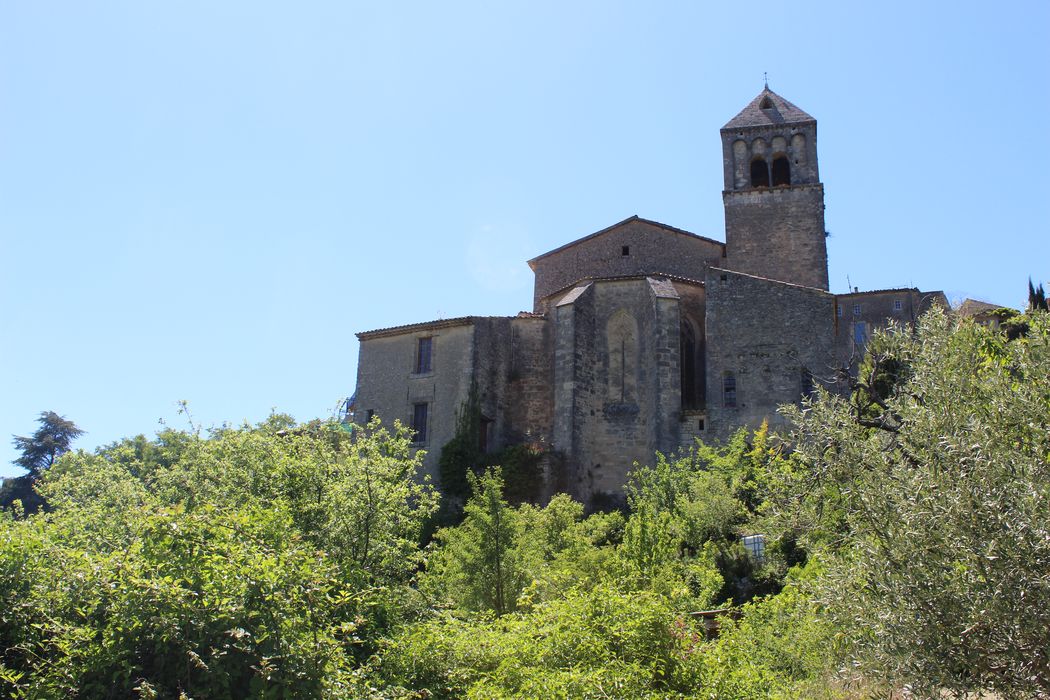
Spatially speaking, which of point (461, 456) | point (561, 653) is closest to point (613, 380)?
point (461, 456)

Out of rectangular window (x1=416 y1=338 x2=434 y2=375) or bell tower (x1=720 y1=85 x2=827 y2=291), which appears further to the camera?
bell tower (x1=720 y1=85 x2=827 y2=291)

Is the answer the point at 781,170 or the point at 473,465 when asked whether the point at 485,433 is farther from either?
the point at 781,170

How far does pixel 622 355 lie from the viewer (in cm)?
3338

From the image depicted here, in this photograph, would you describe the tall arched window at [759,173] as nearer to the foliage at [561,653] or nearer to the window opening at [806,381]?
the window opening at [806,381]

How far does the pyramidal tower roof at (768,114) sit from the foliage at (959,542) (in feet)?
110

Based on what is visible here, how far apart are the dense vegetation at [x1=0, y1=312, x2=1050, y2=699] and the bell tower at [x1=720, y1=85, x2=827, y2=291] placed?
24.1 meters

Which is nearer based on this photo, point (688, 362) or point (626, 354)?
point (626, 354)

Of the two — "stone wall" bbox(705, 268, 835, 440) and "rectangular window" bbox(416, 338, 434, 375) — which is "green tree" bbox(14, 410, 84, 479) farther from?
"stone wall" bbox(705, 268, 835, 440)

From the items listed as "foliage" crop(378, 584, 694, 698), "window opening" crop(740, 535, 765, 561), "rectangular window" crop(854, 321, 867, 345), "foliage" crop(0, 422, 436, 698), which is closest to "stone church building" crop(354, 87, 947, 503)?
"rectangular window" crop(854, 321, 867, 345)

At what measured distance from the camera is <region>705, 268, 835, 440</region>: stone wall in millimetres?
30984

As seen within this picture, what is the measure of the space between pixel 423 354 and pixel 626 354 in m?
7.61

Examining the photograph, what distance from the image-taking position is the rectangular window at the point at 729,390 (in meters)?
31.4

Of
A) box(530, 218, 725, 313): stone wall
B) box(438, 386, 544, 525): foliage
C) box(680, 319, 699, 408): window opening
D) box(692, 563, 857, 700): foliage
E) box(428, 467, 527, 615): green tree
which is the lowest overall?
box(692, 563, 857, 700): foliage

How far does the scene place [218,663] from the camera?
375 inches
